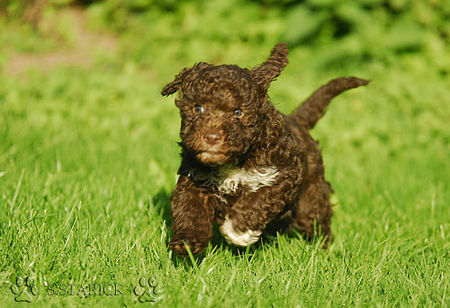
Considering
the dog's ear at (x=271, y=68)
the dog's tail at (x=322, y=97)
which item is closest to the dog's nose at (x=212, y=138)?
the dog's ear at (x=271, y=68)

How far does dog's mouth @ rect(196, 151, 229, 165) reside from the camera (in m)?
2.57

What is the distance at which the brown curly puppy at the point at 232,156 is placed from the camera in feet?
8.64

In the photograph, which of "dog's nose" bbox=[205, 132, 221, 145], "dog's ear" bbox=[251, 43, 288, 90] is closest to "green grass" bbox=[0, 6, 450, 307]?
"dog's ear" bbox=[251, 43, 288, 90]

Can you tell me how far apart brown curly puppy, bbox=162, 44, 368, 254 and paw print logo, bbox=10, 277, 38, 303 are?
0.71 m

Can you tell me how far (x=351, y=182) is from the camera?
496cm

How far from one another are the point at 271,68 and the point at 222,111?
0.50m

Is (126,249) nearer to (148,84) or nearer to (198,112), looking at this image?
(198,112)

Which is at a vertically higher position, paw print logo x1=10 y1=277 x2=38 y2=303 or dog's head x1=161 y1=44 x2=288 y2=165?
dog's head x1=161 y1=44 x2=288 y2=165

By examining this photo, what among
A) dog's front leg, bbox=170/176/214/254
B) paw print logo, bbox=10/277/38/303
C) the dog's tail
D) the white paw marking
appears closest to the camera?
paw print logo, bbox=10/277/38/303

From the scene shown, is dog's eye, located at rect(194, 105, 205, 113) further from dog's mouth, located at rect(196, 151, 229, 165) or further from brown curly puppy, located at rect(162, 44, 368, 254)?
dog's mouth, located at rect(196, 151, 229, 165)

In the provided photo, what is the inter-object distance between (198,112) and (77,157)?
2.47m

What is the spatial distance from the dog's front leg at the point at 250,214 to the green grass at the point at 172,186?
186mm

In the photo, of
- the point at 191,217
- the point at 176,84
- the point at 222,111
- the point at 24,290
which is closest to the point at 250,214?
the point at 191,217

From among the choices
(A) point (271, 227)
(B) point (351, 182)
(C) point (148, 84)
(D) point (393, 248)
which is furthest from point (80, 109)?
(D) point (393, 248)
